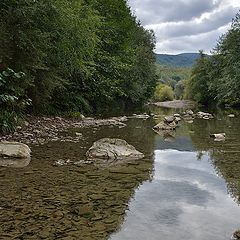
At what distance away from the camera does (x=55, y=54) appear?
18.6 m

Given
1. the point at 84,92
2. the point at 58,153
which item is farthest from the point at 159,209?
the point at 84,92

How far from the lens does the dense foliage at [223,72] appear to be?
45.8m

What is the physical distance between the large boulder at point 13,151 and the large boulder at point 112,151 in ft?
5.95

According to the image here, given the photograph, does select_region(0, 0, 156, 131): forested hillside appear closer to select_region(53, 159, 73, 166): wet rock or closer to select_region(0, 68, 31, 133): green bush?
select_region(0, 68, 31, 133): green bush

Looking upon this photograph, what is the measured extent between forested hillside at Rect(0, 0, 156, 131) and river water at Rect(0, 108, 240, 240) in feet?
9.18

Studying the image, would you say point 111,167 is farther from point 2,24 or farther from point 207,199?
point 2,24

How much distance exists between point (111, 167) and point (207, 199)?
3.16 meters

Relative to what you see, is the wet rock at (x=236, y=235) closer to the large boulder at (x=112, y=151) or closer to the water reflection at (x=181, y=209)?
the water reflection at (x=181, y=209)

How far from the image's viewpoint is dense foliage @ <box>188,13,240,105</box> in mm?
45750

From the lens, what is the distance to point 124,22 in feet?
121

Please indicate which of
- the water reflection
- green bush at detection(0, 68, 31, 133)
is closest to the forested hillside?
green bush at detection(0, 68, 31, 133)

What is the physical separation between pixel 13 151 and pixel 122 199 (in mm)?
4552

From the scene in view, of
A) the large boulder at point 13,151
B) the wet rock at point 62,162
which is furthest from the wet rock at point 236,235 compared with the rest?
the large boulder at point 13,151

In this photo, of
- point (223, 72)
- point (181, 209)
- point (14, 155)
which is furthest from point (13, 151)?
point (223, 72)
